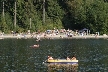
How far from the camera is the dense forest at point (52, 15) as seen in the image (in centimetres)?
16600

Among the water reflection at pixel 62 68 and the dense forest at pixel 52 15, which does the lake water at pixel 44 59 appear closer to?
the water reflection at pixel 62 68

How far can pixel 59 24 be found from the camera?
172 meters

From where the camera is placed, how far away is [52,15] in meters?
172

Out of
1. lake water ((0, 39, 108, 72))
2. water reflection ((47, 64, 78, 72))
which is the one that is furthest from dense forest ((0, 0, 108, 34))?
water reflection ((47, 64, 78, 72))

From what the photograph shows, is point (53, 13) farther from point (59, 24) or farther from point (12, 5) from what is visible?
point (12, 5)

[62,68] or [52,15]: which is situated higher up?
[62,68]

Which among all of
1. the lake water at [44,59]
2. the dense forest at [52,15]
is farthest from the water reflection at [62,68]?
the dense forest at [52,15]

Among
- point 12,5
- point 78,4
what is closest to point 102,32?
point 78,4

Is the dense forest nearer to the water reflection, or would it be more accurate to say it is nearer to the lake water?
the lake water

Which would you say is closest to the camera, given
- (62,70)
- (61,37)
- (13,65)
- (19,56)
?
(62,70)

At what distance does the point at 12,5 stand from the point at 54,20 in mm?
17758

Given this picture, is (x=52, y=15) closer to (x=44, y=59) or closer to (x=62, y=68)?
(x=44, y=59)

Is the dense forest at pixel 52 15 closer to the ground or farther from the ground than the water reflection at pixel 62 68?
closer to the ground

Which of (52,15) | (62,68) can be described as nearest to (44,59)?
(62,68)
